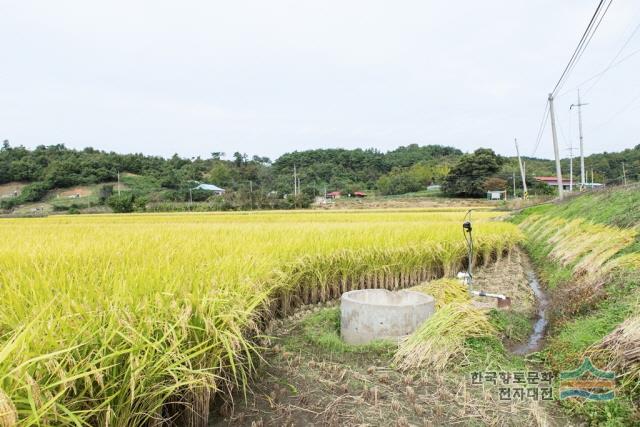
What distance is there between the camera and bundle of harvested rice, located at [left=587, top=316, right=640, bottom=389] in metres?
2.28

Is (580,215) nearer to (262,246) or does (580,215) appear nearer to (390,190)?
(262,246)

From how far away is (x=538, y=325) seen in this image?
4.26 metres

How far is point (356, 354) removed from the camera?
3213 millimetres

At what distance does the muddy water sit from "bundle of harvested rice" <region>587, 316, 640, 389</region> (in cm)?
Answer: 89

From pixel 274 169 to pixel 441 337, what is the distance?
5934cm

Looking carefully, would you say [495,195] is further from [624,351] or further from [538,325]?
[624,351]

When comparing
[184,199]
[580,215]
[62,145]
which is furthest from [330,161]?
[580,215]

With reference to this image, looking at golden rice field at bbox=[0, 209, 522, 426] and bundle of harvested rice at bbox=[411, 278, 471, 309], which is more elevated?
golden rice field at bbox=[0, 209, 522, 426]

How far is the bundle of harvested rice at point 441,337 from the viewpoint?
291 cm

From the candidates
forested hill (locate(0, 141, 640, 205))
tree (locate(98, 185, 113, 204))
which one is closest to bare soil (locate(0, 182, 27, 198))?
forested hill (locate(0, 141, 640, 205))

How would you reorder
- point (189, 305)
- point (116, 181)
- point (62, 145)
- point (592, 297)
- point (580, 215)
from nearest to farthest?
1. point (189, 305)
2. point (592, 297)
3. point (580, 215)
4. point (116, 181)
5. point (62, 145)

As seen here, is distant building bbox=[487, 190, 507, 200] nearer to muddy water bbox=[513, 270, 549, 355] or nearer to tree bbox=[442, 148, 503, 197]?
tree bbox=[442, 148, 503, 197]

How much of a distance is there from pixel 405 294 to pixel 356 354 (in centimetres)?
111

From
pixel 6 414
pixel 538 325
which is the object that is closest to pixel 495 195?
pixel 538 325
